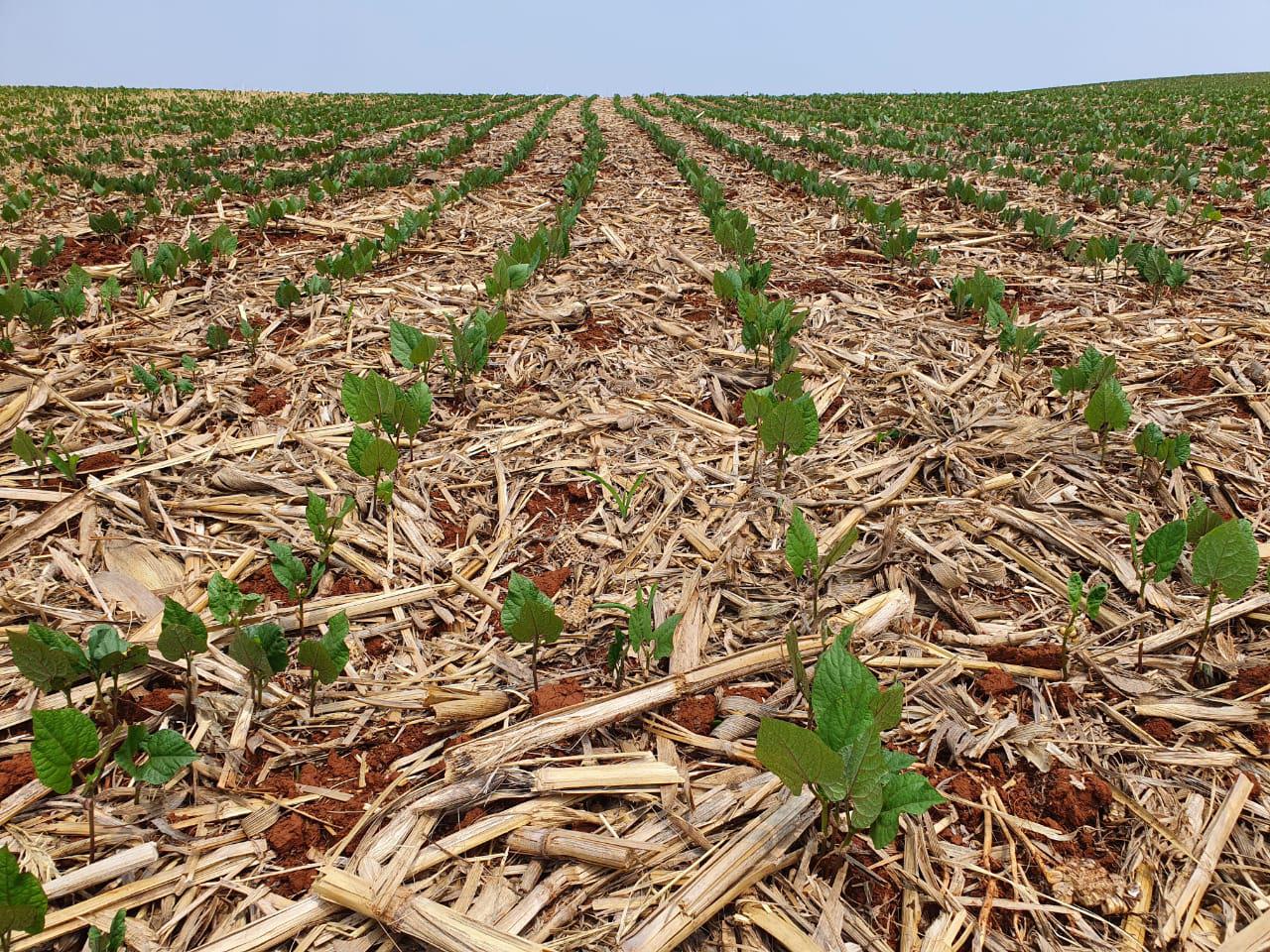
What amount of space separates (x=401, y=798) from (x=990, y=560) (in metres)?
1.86

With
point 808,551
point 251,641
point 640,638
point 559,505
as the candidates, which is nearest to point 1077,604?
point 808,551

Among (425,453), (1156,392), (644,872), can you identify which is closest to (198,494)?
(425,453)

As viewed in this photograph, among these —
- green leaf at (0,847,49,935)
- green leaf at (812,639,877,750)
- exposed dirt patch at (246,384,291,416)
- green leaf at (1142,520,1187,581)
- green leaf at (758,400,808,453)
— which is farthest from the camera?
exposed dirt patch at (246,384,291,416)

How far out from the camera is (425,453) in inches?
125

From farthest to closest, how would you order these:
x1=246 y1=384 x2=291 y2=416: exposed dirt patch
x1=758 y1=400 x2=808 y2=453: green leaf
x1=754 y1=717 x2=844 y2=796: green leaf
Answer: x1=246 y1=384 x2=291 y2=416: exposed dirt patch → x1=758 y1=400 x2=808 y2=453: green leaf → x1=754 y1=717 x2=844 y2=796: green leaf

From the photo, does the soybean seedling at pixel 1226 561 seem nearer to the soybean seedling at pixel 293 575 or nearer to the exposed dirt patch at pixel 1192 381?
the exposed dirt patch at pixel 1192 381

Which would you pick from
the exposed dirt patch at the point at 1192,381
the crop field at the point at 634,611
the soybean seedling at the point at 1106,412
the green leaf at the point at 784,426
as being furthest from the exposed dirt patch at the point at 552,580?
the exposed dirt patch at the point at 1192,381

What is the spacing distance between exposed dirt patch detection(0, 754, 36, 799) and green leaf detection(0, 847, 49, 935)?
49cm

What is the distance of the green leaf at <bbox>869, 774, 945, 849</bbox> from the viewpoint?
56.9 inches

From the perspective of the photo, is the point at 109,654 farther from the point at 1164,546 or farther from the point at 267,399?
the point at 1164,546

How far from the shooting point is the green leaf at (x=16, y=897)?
48.7 inches

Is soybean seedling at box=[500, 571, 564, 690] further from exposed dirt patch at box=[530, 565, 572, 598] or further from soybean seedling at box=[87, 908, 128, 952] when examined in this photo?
soybean seedling at box=[87, 908, 128, 952]

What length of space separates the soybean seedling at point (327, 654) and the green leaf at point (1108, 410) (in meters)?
2.73

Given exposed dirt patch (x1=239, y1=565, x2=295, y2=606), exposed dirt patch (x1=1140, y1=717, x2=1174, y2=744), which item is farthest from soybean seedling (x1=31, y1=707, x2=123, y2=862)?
→ exposed dirt patch (x1=1140, y1=717, x2=1174, y2=744)
